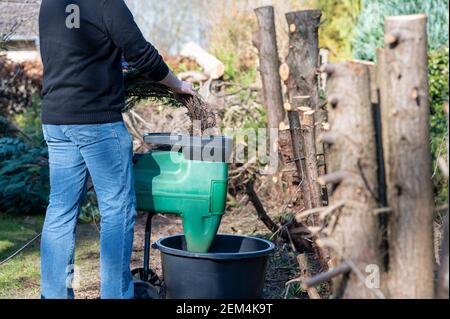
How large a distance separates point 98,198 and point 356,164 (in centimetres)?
132

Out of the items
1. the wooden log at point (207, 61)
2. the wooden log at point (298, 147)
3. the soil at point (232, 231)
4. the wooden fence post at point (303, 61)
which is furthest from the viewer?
the wooden log at point (207, 61)

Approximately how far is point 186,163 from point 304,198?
981mm

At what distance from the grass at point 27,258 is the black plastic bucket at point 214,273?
2.62ft

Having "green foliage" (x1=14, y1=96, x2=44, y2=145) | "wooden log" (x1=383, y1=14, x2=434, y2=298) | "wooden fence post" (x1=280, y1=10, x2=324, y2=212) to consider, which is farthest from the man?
"green foliage" (x1=14, y1=96, x2=44, y2=145)

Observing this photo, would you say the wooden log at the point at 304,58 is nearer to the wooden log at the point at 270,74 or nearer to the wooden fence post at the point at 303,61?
the wooden fence post at the point at 303,61

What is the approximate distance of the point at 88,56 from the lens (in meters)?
3.15

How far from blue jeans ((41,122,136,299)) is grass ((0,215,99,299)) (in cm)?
72

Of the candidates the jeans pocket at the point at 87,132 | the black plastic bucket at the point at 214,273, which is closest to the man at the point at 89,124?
the jeans pocket at the point at 87,132

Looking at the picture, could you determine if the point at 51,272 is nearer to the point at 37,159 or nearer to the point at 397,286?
the point at 397,286

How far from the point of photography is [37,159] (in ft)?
21.4

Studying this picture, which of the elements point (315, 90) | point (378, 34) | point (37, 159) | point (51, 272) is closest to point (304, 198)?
point (315, 90)

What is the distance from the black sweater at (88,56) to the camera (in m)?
3.09

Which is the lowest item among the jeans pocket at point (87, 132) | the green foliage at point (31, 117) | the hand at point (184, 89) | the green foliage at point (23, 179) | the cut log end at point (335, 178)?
the green foliage at point (23, 179)
